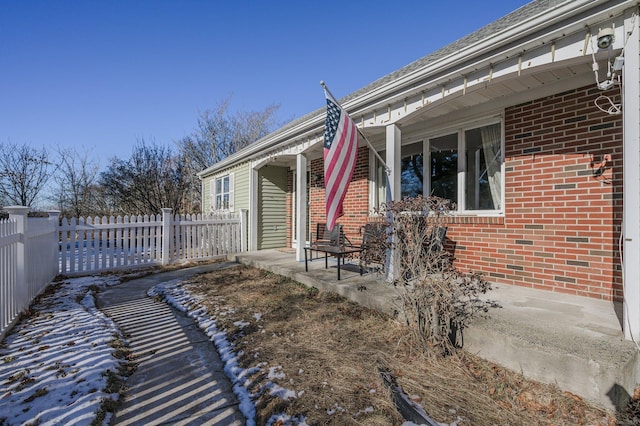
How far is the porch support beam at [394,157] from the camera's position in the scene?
444 centimetres

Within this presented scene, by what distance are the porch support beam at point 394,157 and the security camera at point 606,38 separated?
88.8 inches

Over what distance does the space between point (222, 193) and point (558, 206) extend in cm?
1015

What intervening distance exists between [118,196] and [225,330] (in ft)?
47.0

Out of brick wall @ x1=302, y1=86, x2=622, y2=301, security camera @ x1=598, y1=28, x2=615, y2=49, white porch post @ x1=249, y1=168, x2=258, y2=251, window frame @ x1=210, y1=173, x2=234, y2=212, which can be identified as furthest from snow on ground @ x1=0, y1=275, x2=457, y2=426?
window frame @ x1=210, y1=173, x2=234, y2=212

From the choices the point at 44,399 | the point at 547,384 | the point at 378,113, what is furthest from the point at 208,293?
the point at 547,384

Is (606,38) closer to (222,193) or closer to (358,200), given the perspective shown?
(358,200)

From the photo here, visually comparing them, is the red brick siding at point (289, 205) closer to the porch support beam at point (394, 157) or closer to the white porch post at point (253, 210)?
the white porch post at point (253, 210)

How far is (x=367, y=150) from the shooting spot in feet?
21.3

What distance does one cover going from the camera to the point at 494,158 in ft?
14.8

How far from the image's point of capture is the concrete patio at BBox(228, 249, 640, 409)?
196 centimetres

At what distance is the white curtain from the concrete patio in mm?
1381

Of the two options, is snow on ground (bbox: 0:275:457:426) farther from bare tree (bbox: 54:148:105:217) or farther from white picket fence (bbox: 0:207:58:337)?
bare tree (bbox: 54:148:105:217)

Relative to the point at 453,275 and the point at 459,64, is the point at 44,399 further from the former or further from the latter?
the point at 459,64

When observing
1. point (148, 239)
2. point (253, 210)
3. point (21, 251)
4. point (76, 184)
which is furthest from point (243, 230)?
point (76, 184)
